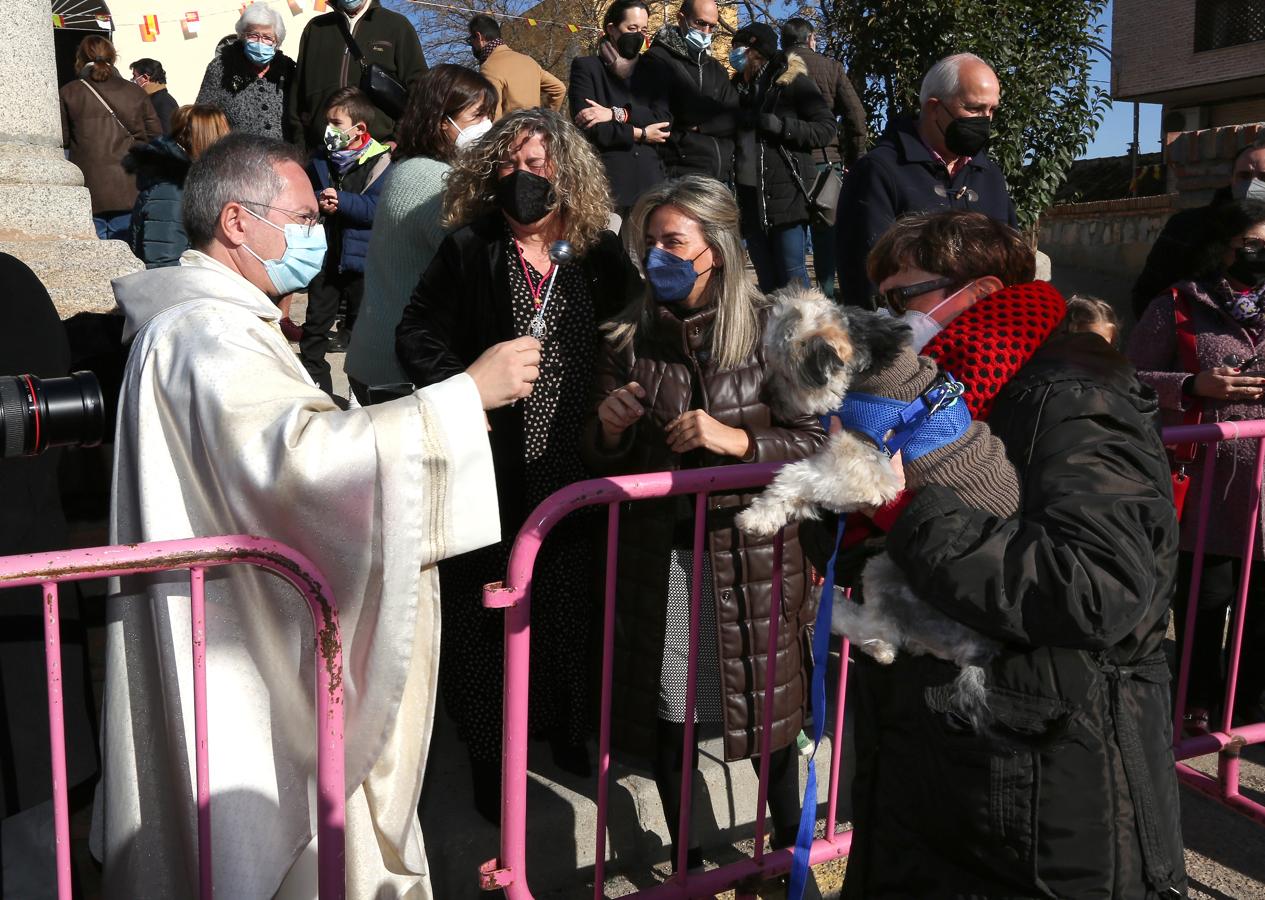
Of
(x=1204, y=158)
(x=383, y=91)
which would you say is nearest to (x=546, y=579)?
(x=383, y=91)

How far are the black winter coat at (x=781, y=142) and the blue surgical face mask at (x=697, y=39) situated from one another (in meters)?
0.33

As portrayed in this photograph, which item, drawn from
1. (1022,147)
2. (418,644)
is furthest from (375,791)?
(1022,147)

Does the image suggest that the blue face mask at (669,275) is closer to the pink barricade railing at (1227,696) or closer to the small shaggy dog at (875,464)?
the small shaggy dog at (875,464)

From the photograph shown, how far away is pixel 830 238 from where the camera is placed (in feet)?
21.9

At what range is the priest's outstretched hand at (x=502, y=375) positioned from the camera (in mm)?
2420

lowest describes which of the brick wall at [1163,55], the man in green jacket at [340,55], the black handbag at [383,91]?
the black handbag at [383,91]

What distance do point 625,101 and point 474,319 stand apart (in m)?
3.07

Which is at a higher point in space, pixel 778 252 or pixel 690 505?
pixel 778 252

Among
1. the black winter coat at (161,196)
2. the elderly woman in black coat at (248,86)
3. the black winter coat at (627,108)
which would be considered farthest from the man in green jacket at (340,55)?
the black winter coat at (627,108)

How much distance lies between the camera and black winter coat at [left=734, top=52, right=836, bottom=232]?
6020 mm

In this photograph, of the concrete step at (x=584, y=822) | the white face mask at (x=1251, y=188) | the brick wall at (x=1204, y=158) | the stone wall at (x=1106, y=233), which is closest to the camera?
the concrete step at (x=584, y=822)

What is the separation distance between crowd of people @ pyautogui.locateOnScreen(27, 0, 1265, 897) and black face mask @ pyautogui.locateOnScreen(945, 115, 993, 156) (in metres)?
0.01

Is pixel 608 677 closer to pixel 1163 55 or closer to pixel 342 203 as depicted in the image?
pixel 342 203

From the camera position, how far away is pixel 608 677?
267 centimetres
